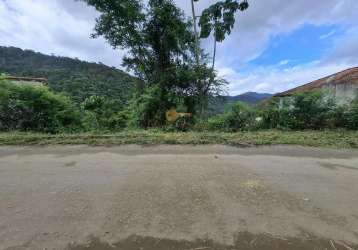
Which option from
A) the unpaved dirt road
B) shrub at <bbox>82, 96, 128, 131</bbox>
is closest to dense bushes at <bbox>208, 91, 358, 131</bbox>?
the unpaved dirt road

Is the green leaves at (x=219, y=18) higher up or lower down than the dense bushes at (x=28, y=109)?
higher up

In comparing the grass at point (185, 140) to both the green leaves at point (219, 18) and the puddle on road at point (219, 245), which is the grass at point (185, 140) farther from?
the green leaves at point (219, 18)

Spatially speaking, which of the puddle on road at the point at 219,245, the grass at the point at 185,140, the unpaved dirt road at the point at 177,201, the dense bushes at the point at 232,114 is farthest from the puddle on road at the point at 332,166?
the dense bushes at the point at 232,114

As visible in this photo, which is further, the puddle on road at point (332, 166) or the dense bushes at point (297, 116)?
the dense bushes at point (297, 116)

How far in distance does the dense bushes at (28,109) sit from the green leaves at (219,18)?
6.85m

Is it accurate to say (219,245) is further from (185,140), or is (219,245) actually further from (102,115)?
(102,115)

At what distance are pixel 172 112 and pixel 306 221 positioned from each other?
7121 mm

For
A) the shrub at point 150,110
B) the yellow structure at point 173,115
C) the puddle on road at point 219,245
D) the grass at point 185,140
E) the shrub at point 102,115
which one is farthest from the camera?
the shrub at point 150,110

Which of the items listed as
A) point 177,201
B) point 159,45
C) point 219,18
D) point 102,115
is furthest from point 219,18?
point 177,201

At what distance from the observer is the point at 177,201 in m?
2.96

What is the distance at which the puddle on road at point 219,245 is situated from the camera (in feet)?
6.92

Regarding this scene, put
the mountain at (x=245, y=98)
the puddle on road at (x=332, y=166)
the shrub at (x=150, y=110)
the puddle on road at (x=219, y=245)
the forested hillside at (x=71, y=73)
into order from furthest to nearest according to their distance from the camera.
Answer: the forested hillside at (x=71, y=73)
the shrub at (x=150, y=110)
the mountain at (x=245, y=98)
the puddle on road at (x=332, y=166)
the puddle on road at (x=219, y=245)

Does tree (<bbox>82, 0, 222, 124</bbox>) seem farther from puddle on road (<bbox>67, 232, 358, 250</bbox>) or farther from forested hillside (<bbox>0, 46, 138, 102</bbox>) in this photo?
puddle on road (<bbox>67, 232, 358, 250</bbox>)

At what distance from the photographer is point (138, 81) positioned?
12.9 m
